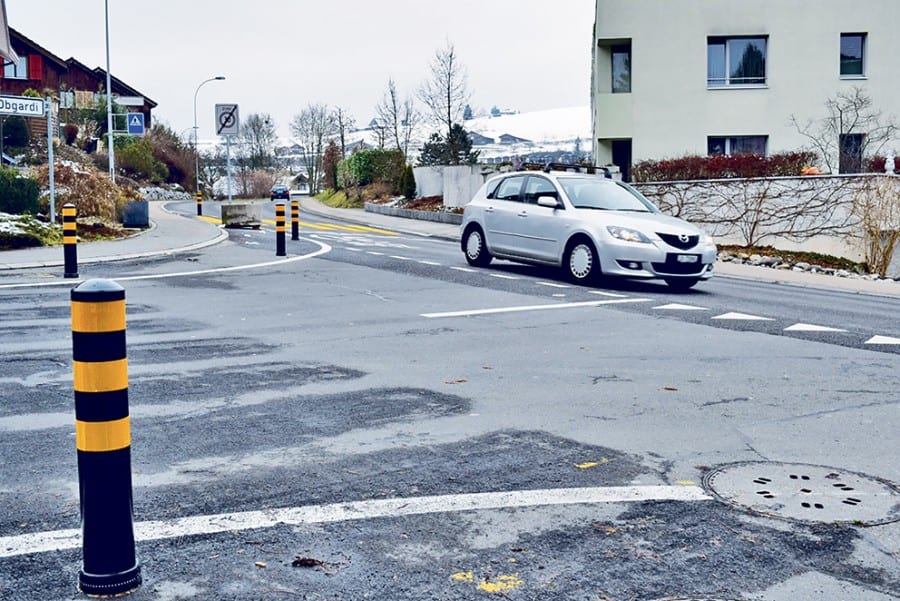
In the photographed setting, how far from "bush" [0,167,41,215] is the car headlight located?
47.6ft

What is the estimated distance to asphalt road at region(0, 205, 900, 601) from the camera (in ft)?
13.1

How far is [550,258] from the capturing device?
15672 millimetres

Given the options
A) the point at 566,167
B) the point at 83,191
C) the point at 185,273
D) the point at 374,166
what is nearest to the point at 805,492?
the point at 185,273

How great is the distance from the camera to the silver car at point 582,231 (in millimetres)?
14484

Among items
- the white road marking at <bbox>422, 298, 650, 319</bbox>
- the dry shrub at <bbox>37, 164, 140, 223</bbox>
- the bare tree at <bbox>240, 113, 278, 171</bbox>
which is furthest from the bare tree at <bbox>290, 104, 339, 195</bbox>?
the white road marking at <bbox>422, 298, 650, 319</bbox>

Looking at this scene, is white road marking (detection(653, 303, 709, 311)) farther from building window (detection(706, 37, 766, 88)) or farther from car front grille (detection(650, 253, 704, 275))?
building window (detection(706, 37, 766, 88))

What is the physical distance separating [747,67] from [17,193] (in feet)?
78.0

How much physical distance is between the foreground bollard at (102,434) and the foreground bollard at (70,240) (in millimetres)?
12017

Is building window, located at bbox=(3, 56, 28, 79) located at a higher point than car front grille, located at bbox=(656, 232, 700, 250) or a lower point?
higher

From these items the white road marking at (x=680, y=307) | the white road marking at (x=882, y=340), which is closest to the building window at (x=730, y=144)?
the white road marking at (x=680, y=307)

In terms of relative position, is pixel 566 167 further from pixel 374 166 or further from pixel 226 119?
pixel 374 166

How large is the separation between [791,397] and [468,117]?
45.9m

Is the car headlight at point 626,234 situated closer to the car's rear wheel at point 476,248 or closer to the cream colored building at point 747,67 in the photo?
the car's rear wheel at point 476,248

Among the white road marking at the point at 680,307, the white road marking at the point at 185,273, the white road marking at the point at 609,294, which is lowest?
the white road marking at the point at 680,307
